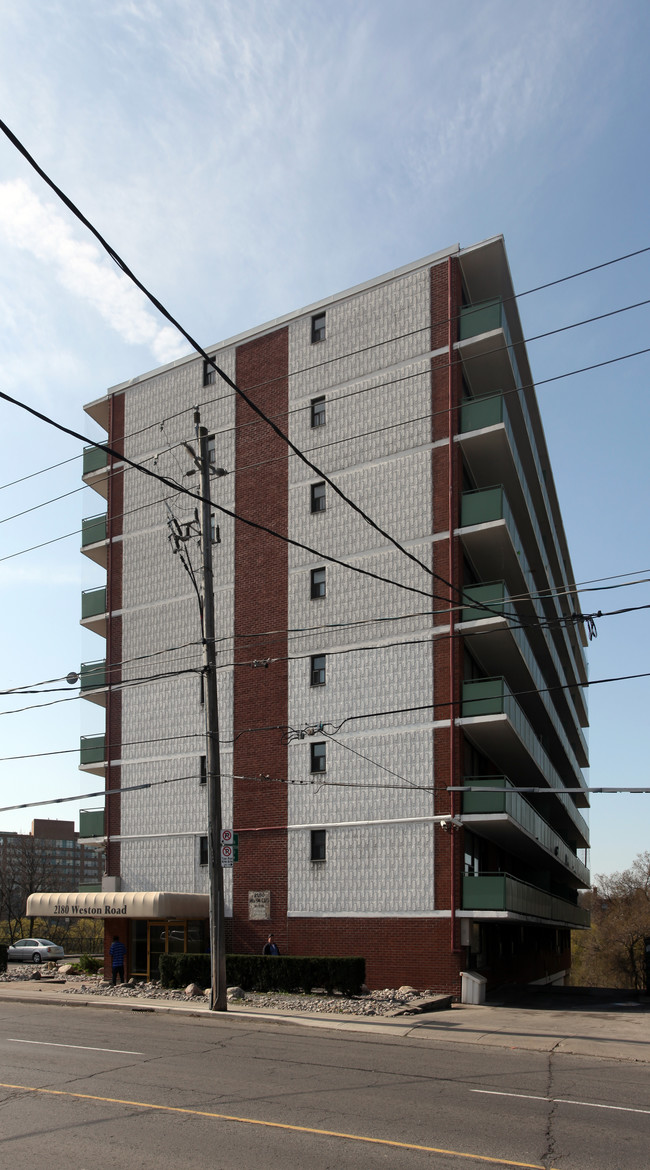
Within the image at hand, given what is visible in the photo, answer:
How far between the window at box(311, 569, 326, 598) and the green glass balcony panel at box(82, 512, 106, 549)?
10.4 m

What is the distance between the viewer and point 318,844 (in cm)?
3056

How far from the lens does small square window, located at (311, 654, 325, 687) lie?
31.4m

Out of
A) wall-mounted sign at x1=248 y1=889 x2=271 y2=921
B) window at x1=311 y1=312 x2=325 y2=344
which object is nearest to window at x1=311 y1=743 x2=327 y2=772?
wall-mounted sign at x1=248 y1=889 x2=271 y2=921

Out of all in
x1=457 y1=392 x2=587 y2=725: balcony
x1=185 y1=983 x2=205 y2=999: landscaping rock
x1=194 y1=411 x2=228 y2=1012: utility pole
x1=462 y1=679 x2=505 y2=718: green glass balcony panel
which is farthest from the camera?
x1=457 y1=392 x2=587 y2=725: balcony

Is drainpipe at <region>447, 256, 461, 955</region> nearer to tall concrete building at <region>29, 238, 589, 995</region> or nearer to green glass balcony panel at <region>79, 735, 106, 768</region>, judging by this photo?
tall concrete building at <region>29, 238, 589, 995</region>

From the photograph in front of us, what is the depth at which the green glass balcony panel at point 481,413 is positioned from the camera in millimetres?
29984

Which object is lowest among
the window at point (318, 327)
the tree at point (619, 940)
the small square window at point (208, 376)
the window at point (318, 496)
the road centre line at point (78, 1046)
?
the tree at point (619, 940)

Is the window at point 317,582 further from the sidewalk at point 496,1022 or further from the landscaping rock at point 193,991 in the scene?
the sidewalk at point 496,1022

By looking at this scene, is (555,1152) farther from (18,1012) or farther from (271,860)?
(271,860)

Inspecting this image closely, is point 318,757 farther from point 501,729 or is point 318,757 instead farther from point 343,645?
point 501,729

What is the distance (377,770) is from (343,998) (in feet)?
23.6

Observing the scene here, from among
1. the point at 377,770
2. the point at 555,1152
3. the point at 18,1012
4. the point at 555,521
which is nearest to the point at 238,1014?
the point at 18,1012

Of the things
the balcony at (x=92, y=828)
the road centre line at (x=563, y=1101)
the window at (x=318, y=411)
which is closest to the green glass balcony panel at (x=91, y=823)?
the balcony at (x=92, y=828)

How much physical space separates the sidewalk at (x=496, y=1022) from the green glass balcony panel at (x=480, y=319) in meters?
19.2
